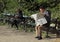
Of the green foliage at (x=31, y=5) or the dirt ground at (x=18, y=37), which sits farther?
the green foliage at (x=31, y=5)

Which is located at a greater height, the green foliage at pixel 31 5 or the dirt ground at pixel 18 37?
the green foliage at pixel 31 5

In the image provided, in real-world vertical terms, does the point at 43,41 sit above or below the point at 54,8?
below

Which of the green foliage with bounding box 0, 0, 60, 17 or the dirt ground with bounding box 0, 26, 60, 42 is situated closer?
the dirt ground with bounding box 0, 26, 60, 42

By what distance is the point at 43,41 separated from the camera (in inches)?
436

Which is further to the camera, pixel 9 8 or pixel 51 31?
pixel 9 8

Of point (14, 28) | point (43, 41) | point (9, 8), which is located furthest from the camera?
point (9, 8)

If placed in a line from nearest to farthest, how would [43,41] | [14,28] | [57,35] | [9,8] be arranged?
[43,41], [57,35], [14,28], [9,8]

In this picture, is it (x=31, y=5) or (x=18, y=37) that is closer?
(x=18, y=37)

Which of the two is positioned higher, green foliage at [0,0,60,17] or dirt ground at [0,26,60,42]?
green foliage at [0,0,60,17]

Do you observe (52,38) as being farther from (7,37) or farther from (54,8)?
(54,8)

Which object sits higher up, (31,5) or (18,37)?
(31,5)

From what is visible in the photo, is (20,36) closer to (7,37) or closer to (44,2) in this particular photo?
(7,37)

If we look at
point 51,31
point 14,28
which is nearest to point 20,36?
point 51,31

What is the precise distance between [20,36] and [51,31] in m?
1.42
